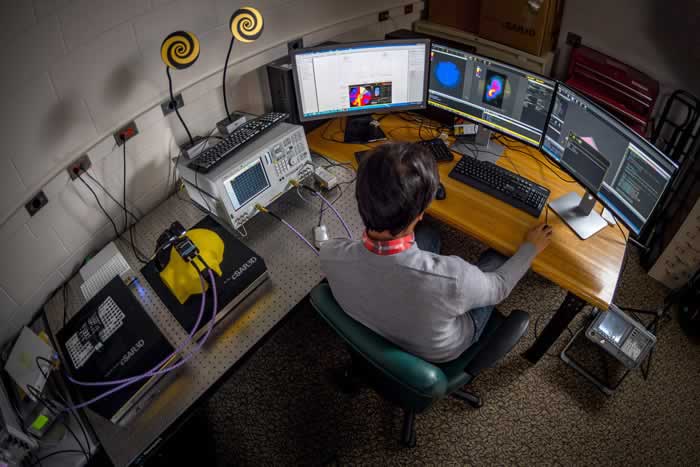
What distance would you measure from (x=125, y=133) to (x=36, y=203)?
0.41m

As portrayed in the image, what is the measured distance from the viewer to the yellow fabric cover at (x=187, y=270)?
1.43 metres

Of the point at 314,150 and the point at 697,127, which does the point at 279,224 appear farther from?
the point at 697,127

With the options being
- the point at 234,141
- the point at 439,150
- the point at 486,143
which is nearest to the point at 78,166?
the point at 234,141

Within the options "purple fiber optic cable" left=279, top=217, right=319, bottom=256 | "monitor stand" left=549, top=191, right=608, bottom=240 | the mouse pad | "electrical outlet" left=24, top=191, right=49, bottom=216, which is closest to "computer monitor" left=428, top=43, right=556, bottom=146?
"monitor stand" left=549, top=191, right=608, bottom=240

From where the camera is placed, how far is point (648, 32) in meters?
2.28

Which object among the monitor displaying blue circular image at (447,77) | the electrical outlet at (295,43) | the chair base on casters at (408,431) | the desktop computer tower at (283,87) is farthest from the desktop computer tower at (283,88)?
the chair base on casters at (408,431)

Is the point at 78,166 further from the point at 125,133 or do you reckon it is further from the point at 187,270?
the point at 187,270

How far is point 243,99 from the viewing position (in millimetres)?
2096

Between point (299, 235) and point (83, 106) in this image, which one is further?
point (299, 235)

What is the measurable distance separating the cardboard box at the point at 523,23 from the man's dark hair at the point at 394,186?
5.67 ft

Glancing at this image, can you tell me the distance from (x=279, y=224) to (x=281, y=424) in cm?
95

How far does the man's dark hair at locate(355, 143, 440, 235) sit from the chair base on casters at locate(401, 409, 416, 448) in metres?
1.07

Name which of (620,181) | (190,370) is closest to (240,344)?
(190,370)

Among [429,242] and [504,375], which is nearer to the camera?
[429,242]
